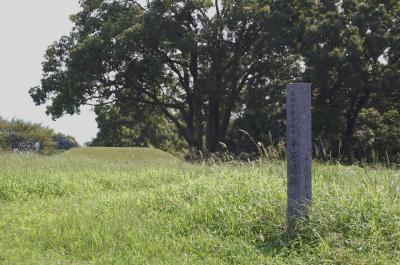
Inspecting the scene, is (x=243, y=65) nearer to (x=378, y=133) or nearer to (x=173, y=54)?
(x=173, y=54)

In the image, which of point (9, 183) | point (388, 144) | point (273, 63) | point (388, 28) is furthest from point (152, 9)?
point (9, 183)

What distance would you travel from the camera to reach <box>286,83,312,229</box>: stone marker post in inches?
199

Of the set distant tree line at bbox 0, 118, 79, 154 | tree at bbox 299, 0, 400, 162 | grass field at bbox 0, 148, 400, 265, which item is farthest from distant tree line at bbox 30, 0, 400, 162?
grass field at bbox 0, 148, 400, 265

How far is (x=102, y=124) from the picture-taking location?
3784 centimetres

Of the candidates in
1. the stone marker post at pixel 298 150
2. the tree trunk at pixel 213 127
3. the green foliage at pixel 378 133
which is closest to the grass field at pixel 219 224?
the stone marker post at pixel 298 150

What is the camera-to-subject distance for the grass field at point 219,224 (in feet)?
15.1

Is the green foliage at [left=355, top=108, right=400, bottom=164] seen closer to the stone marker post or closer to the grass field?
the grass field

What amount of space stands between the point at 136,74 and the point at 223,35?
212 inches

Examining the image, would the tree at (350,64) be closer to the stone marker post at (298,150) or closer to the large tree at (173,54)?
the large tree at (173,54)

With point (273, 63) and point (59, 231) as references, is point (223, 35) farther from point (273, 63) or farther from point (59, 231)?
point (59, 231)

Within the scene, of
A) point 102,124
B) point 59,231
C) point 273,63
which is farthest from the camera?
point 102,124

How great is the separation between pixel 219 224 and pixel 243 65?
73.9 feet

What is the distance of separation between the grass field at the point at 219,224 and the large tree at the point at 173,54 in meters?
18.0

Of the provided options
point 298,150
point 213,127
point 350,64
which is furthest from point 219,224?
point 213,127
